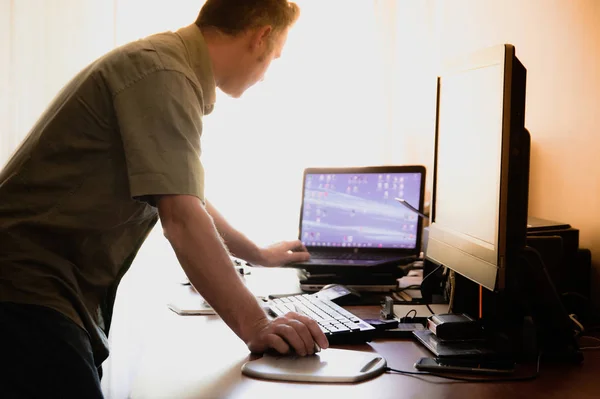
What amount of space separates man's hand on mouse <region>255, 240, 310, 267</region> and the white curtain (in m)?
0.59

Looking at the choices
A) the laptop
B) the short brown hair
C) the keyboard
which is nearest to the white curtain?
the laptop

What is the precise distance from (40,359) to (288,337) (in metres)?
0.42

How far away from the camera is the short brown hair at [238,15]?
140 cm

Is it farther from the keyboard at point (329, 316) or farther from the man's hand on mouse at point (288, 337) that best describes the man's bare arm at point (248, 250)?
the man's hand on mouse at point (288, 337)

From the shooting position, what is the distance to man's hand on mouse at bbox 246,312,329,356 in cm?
111

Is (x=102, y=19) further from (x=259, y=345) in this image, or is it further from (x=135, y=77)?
(x=259, y=345)

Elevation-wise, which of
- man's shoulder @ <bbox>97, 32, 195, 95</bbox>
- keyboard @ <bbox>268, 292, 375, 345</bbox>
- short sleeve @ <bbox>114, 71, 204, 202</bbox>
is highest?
man's shoulder @ <bbox>97, 32, 195, 95</bbox>

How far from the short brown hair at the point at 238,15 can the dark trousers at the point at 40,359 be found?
2.23ft

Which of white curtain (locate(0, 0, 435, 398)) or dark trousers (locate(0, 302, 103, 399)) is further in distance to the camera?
white curtain (locate(0, 0, 435, 398))

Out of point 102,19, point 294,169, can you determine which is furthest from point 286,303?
point 102,19

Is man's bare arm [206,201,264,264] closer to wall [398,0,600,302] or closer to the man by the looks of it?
the man

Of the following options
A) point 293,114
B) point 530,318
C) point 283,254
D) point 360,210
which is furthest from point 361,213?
point 530,318

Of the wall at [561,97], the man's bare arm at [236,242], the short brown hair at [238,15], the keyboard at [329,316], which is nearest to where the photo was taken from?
the keyboard at [329,316]

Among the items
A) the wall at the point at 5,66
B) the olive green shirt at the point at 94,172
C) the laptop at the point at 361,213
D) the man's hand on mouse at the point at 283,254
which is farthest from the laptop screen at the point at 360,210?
the wall at the point at 5,66
